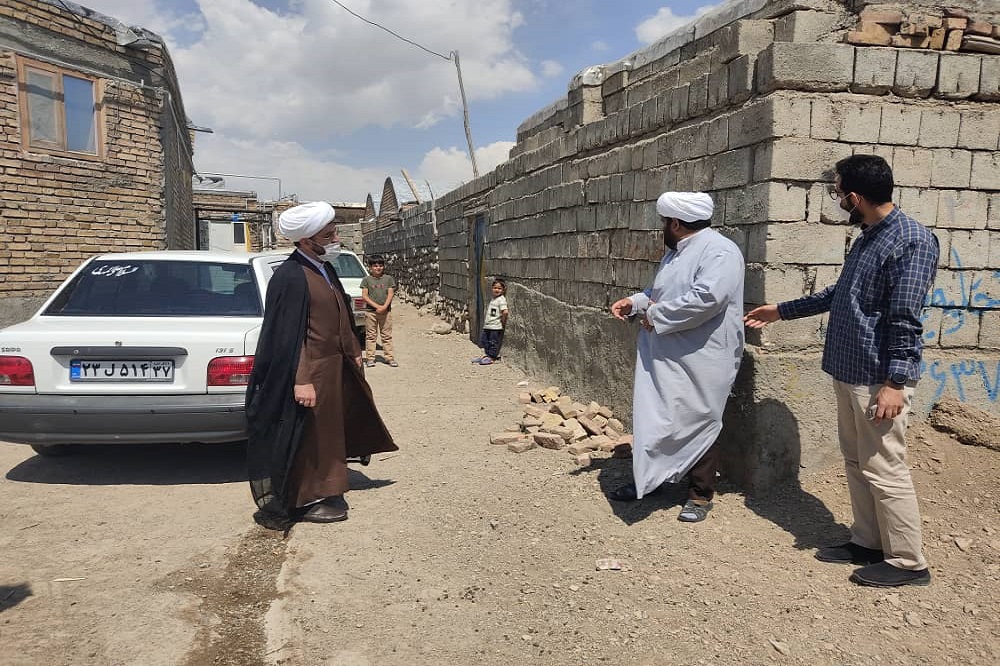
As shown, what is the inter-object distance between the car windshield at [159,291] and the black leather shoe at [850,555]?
3558mm

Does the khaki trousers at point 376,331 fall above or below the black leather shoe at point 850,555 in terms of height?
above

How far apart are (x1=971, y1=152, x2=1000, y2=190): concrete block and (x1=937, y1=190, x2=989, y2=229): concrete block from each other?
0.16 ft

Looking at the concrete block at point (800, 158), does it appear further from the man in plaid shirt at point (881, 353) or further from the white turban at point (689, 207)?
the man in plaid shirt at point (881, 353)

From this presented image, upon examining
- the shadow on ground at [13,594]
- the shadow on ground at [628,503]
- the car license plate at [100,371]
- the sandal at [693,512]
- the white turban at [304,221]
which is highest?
the white turban at [304,221]

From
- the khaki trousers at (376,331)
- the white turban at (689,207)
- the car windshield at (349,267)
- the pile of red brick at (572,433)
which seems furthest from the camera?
the car windshield at (349,267)

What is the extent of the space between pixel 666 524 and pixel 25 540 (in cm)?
326

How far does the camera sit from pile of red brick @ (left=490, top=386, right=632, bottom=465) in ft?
15.7

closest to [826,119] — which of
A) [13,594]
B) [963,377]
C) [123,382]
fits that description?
[963,377]

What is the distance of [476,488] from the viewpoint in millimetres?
4273

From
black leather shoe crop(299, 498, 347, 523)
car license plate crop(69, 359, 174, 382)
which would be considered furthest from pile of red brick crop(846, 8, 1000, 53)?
car license plate crop(69, 359, 174, 382)

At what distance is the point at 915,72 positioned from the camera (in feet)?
11.9

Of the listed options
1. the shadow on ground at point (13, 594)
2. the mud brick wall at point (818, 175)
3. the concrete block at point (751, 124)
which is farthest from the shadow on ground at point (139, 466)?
the concrete block at point (751, 124)

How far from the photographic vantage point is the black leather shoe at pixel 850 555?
2.97 metres

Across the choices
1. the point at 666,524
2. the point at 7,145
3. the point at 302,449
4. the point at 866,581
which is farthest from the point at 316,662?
the point at 7,145
